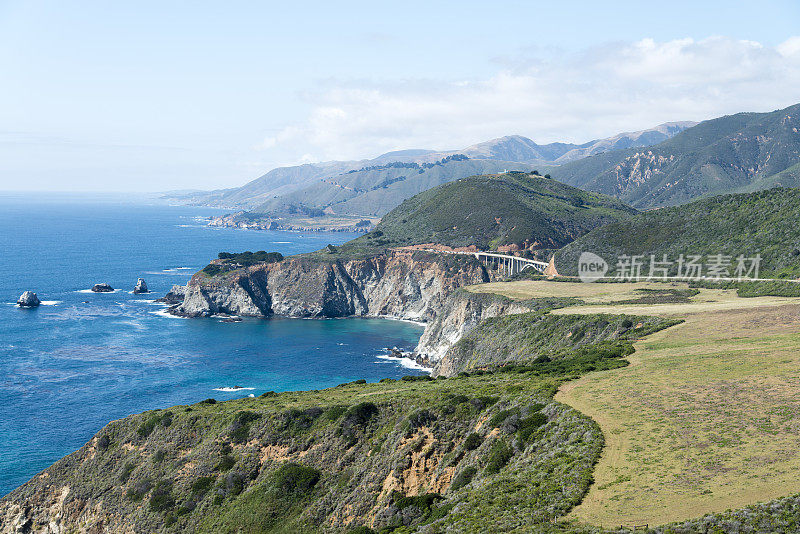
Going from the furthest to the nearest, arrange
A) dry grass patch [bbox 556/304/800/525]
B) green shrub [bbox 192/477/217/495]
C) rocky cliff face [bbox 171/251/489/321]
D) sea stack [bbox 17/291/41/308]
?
rocky cliff face [bbox 171/251/489/321]
sea stack [bbox 17/291/41/308]
green shrub [bbox 192/477/217/495]
dry grass patch [bbox 556/304/800/525]

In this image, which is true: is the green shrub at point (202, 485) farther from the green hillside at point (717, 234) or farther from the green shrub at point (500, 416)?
the green hillside at point (717, 234)

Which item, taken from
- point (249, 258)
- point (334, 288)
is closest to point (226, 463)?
point (334, 288)

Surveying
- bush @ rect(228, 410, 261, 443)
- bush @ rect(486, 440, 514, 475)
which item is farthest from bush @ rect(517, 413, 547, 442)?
bush @ rect(228, 410, 261, 443)

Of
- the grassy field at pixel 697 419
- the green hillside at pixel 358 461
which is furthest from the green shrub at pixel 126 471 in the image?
the grassy field at pixel 697 419

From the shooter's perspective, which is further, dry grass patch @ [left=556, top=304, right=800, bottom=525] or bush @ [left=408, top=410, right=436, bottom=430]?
bush @ [left=408, top=410, right=436, bottom=430]

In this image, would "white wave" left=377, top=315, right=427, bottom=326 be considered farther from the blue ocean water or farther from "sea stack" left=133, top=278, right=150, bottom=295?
"sea stack" left=133, top=278, right=150, bottom=295

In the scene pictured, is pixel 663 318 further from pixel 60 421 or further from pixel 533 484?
pixel 60 421
